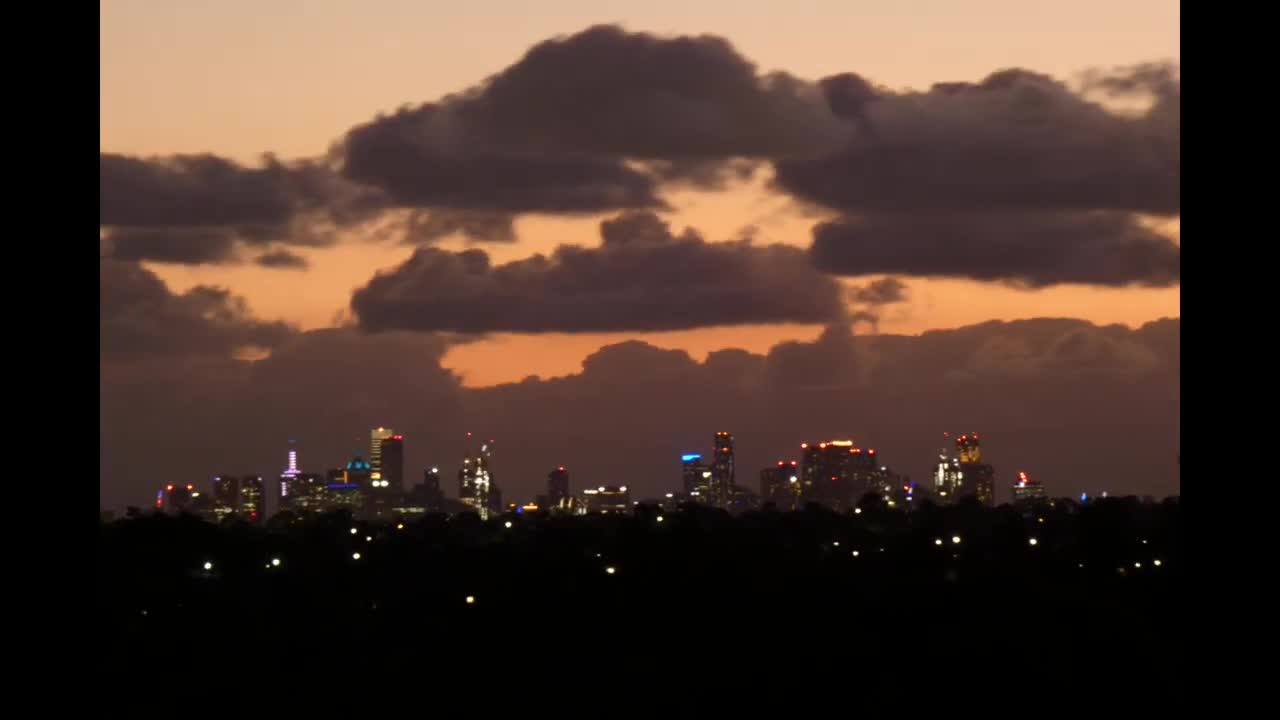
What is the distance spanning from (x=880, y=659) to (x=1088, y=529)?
64708mm

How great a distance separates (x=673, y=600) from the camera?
6469cm

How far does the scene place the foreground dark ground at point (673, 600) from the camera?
50.8 metres

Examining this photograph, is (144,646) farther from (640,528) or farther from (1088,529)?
(1088,529)

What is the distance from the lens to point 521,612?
64.4 metres

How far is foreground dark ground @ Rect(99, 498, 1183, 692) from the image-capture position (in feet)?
167

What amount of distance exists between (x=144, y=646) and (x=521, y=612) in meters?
14.9

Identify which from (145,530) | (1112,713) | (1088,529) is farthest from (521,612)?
(1088,529)

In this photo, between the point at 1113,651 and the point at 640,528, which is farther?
the point at 640,528
